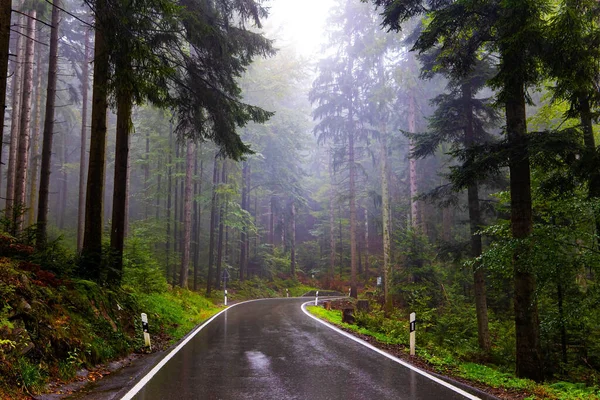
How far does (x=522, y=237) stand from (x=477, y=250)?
5.96 meters

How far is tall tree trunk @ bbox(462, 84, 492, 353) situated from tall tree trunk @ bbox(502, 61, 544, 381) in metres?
4.08

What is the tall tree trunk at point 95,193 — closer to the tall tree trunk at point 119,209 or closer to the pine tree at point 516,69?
the tall tree trunk at point 119,209

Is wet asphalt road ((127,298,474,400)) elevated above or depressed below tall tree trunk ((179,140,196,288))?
below

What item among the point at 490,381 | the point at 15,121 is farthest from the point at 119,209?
the point at 15,121

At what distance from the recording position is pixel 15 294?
20.1 feet

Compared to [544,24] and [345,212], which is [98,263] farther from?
[345,212]

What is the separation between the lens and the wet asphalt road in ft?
18.1


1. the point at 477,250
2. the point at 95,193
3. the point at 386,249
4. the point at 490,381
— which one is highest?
the point at 95,193

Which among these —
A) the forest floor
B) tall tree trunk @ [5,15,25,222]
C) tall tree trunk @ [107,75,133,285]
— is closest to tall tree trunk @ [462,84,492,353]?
the forest floor

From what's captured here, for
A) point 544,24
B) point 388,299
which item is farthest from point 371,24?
point 544,24

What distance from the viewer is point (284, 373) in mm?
6758

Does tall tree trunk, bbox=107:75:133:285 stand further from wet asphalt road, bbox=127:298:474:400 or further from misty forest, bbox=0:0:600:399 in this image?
wet asphalt road, bbox=127:298:474:400

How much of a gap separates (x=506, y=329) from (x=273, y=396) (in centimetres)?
1243

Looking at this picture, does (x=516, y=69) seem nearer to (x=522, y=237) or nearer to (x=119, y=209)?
(x=522, y=237)
